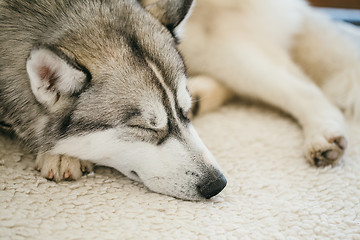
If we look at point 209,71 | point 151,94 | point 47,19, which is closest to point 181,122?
point 151,94

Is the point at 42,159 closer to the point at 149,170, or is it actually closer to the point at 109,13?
the point at 149,170

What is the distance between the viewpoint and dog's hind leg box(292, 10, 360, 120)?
177 cm

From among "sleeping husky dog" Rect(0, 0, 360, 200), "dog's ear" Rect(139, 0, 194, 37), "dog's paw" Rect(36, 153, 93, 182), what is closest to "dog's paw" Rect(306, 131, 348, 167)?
"sleeping husky dog" Rect(0, 0, 360, 200)

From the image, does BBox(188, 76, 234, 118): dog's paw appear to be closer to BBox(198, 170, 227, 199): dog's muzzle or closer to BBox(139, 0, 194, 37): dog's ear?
BBox(139, 0, 194, 37): dog's ear

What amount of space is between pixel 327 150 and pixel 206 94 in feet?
2.02

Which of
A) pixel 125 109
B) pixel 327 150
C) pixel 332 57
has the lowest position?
pixel 327 150

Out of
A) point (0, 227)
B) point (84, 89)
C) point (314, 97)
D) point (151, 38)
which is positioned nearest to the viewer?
point (0, 227)

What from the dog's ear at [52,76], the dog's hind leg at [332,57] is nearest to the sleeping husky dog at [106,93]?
the dog's ear at [52,76]

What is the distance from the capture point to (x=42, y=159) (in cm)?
124

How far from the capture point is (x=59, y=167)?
1.22 m

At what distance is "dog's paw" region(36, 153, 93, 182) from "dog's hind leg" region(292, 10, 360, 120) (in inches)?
47.9

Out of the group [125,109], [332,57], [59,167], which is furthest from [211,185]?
[332,57]

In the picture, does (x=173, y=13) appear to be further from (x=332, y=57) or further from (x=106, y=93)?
(x=332, y=57)

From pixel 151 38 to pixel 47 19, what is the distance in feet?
1.08
